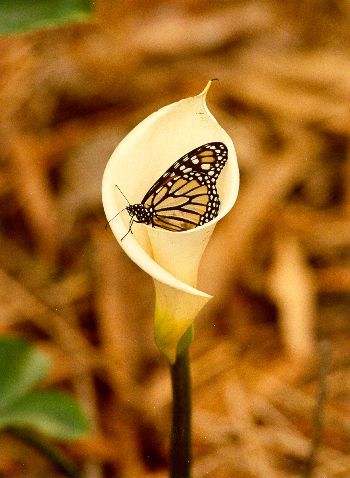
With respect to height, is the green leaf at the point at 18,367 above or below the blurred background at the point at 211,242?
above

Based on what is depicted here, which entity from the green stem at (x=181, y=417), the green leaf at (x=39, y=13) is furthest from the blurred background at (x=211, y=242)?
the green leaf at (x=39, y=13)

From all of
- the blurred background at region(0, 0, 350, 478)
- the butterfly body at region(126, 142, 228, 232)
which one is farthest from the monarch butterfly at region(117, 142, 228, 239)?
the blurred background at region(0, 0, 350, 478)

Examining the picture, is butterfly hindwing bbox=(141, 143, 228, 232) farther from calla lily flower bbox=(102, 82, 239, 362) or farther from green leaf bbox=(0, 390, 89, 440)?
green leaf bbox=(0, 390, 89, 440)

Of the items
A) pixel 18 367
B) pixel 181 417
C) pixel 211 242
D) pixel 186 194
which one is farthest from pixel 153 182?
pixel 211 242

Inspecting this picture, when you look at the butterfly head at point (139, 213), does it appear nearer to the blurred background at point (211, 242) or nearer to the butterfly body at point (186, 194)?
the butterfly body at point (186, 194)

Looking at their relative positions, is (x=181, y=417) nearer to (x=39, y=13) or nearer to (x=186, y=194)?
(x=186, y=194)

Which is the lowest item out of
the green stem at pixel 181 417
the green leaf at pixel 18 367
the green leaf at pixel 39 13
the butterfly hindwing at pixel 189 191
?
the green leaf at pixel 18 367
